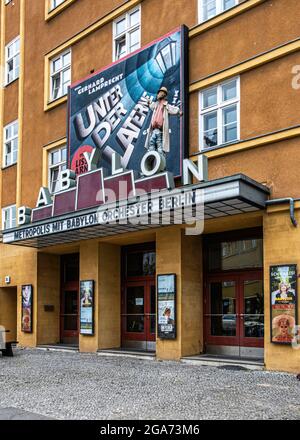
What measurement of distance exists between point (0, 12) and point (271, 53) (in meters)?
16.0

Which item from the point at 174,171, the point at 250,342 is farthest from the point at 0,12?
the point at 250,342

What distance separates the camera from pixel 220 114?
13.8 m

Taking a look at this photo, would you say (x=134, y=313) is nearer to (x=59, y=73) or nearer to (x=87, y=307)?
(x=87, y=307)

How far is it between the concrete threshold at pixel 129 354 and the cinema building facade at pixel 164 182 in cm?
44

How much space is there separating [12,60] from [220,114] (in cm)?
1266

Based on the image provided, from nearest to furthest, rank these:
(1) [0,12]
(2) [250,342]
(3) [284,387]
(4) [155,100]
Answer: (3) [284,387] < (2) [250,342] < (4) [155,100] < (1) [0,12]

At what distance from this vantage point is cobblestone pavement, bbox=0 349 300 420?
806cm

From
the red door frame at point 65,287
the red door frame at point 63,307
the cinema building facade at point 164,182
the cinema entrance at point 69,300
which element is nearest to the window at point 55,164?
the cinema building facade at point 164,182

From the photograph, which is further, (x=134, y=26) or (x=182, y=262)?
(x=134, y=26)

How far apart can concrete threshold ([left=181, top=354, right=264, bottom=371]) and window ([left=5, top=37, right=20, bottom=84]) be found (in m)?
14.3

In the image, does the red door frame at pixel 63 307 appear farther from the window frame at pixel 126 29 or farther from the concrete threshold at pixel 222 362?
the window frame at pixel 126 29

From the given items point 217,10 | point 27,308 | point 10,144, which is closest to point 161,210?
point 217,10
